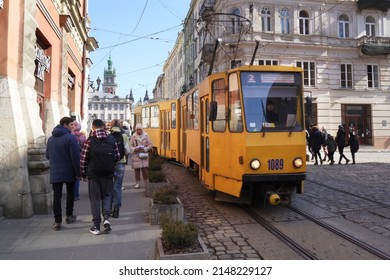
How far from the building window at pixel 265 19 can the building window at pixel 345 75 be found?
682 cm

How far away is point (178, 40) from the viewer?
51.8 meters

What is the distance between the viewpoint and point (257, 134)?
6.92 metres

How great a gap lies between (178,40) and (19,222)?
48015mm

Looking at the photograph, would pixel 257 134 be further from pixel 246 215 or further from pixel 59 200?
pixel 59 200

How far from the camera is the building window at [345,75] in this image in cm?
2900

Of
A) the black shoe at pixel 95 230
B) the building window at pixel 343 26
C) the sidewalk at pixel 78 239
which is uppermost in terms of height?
the building window at pixel 343 26

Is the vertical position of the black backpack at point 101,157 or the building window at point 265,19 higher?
the building window at point 265,19

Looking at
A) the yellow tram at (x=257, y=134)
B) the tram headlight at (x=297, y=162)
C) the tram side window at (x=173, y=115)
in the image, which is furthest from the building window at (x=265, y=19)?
the tram headlight at (x=297, y=162)

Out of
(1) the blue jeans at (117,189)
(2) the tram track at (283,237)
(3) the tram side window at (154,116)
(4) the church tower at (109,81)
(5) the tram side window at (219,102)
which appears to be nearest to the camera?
(2) the tram track at (283,237)

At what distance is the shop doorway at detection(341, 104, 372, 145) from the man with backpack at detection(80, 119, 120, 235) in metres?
26.9

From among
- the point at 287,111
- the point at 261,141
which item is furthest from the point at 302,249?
the point at 287,111

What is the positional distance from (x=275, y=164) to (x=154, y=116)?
1248cm

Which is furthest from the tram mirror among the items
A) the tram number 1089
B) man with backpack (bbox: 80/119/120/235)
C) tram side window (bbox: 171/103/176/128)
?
tram side window (bbox: 171/103/176/128)

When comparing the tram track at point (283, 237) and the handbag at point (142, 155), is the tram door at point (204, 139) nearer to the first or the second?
the tram track at point (283, 237)
